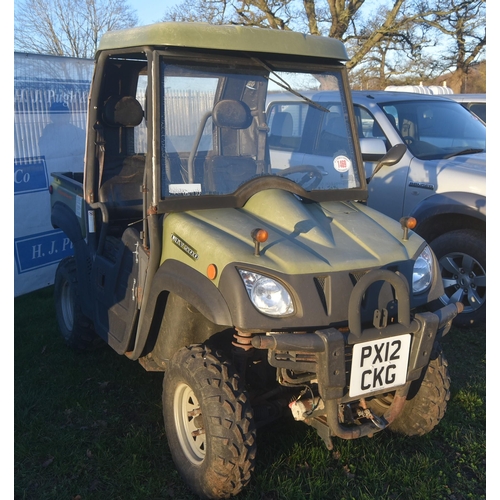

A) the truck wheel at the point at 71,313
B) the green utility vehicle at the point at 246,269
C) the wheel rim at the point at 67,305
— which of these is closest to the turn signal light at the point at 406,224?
the green utility vehicle at the point at 246,269

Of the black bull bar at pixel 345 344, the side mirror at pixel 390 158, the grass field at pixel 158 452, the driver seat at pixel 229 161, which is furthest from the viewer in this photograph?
the side mirror at pixel 390 158

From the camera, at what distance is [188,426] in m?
3.50

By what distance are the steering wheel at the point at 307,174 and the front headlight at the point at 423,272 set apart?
84cm

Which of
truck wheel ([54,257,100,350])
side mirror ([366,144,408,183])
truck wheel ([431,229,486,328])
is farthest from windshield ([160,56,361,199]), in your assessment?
truck wheel ([431,229,486,328])

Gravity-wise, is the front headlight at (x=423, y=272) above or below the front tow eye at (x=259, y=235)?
below

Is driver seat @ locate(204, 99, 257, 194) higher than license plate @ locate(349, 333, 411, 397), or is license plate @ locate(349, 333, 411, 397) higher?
driver seat @ locate(204, 99, 257, 194)

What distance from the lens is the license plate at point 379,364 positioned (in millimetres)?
3086

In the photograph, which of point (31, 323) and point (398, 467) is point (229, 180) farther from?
point (31, 323)

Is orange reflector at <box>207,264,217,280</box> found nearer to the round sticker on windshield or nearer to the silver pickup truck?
the silver pickup truck

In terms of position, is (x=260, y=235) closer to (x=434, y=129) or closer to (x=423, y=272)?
(x=423, y=272)

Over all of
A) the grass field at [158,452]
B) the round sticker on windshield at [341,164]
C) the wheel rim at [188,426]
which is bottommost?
the grass field at [158,452]

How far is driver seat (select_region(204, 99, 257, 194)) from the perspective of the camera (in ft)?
12.2

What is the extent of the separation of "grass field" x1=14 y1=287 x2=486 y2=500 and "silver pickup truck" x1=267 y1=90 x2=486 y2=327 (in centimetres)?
116

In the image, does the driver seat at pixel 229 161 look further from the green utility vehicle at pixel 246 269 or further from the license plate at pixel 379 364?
the license plate at pixel 379 364
